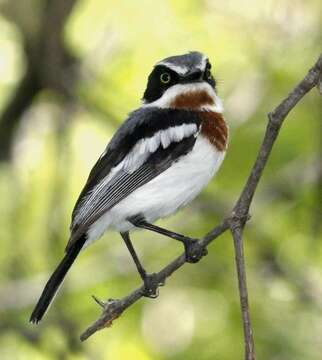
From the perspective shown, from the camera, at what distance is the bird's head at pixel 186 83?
4934 millimetres

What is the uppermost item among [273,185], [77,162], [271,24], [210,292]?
[271,24]

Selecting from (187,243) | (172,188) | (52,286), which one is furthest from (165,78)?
(52,286)

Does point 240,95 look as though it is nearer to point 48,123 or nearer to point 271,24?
point 271,24

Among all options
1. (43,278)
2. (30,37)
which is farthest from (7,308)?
(30,37)

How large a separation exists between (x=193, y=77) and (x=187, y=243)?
0.91m

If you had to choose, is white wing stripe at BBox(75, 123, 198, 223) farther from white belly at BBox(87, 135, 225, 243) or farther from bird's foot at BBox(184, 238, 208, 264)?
bird's foot at BBox(184, 238, 208, 264)

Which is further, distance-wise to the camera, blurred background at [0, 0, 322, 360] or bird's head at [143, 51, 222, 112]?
blurred background at [0, 0, 322, 360]

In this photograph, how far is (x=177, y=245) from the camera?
6820 millimetres

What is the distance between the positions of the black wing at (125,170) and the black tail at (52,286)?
117 millimetres

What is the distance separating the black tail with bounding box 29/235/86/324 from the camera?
4637 millimetres

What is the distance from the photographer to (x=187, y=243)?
4.55 meters

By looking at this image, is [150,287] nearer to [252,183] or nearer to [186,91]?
[186,91]

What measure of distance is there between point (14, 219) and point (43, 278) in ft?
1.99

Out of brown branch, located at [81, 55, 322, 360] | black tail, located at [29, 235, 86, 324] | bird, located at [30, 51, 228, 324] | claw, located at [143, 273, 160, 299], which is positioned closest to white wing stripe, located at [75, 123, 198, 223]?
bird, located at [30, 51, 228, 324]
